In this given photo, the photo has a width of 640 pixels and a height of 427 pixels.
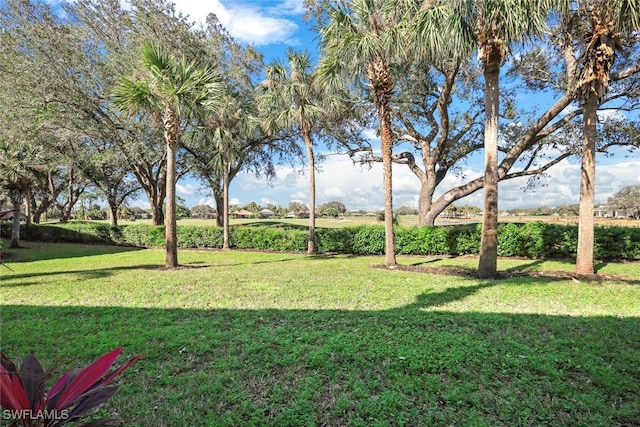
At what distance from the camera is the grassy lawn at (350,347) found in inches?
103

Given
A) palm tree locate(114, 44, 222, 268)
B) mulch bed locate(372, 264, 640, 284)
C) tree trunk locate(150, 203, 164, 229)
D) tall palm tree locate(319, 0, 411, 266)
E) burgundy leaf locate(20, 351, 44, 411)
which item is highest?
tall palm tree locate(319, 0, 411, 266)

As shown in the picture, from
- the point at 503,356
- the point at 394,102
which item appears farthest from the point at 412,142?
the point at 503,356

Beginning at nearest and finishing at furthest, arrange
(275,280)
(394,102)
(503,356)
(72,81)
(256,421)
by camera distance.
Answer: (256,421) < (503,356) < (275,280) < (72,81) < (394,102)

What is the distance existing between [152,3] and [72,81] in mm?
4984

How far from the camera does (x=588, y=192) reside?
325 inches

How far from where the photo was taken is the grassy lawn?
262 centimetres

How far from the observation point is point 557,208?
1184 inches

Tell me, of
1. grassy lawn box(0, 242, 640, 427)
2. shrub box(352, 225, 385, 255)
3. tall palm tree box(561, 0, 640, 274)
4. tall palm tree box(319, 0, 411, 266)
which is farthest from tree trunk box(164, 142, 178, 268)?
tall palm tree box(561, 0, 640, 274)

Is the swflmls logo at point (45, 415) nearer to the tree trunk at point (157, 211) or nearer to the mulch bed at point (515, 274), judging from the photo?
the mulch bed at point (515, 274)

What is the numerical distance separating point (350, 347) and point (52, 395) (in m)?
2.93

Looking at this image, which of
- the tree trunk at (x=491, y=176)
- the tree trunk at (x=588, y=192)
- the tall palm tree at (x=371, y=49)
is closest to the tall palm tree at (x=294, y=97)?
the tall palm tree at (x=371, y=49)

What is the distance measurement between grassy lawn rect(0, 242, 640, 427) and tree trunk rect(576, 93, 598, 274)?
2.78ft

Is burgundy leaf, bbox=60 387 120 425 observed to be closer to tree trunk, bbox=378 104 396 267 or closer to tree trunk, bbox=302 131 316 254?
tree trunk, bbox=378 104 396 267

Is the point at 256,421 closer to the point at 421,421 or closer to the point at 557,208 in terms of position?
the point at 421,421
